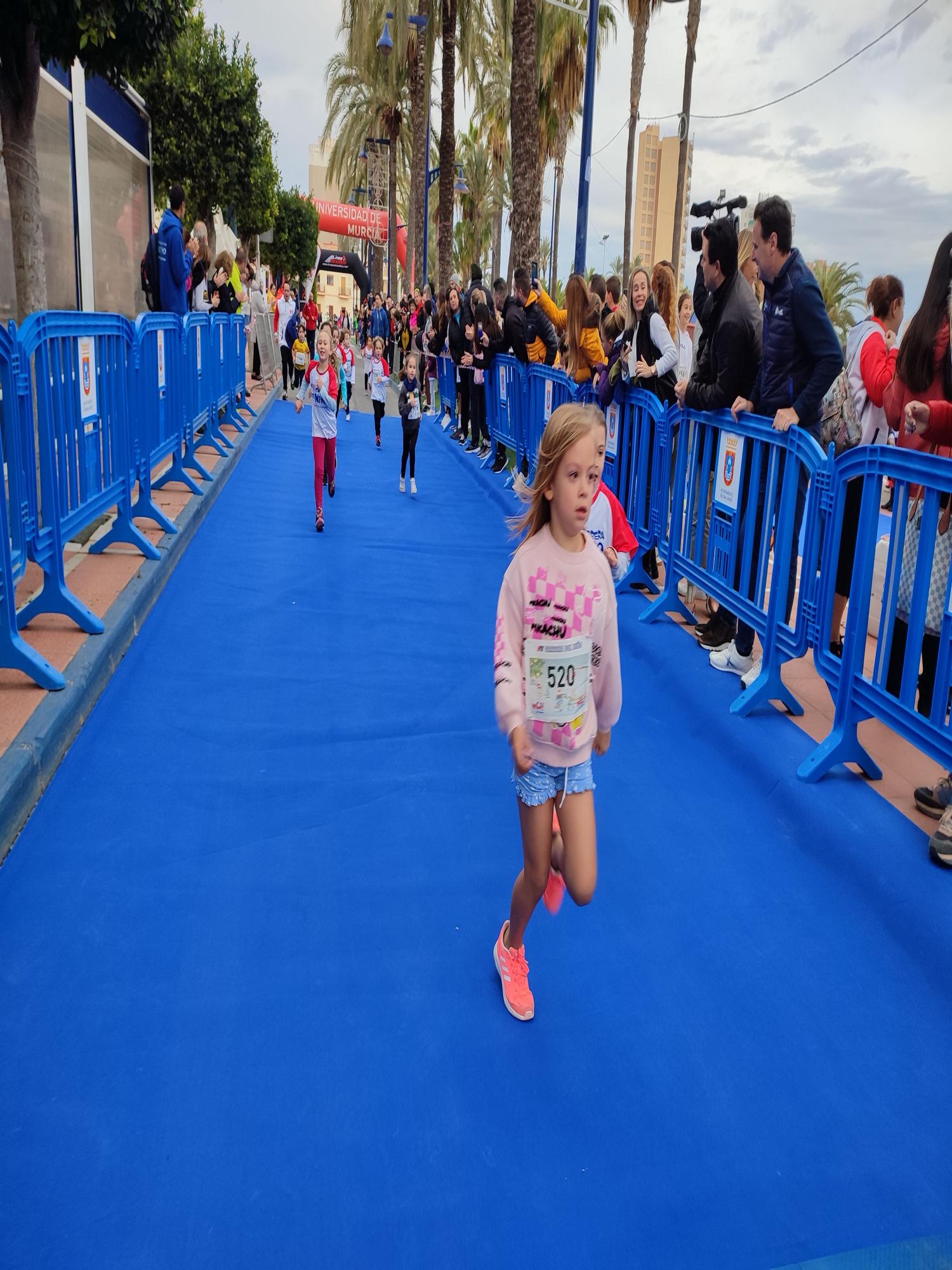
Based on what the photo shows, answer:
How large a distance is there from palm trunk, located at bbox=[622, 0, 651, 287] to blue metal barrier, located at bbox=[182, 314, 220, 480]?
19.8m

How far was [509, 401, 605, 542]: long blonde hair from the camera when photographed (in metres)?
2.74

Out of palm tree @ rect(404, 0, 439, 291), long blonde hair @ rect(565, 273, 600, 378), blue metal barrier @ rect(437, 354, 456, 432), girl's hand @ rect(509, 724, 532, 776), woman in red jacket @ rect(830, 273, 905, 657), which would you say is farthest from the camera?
palm tree @ rect(404, 0, 439, 291)

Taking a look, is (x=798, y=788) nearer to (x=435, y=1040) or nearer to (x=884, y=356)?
(x=435, y=1040)

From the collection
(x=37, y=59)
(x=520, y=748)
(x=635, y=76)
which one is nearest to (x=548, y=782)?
(x=520, y=748)

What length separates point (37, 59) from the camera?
9.34m

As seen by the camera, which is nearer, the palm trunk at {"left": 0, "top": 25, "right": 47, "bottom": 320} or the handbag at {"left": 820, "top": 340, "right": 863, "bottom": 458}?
the handbag at {"left": 820, "top": 340, "right": 863, "bottom": 458}

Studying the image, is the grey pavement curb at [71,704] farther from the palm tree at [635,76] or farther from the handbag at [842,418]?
the palm tree at [635,76]

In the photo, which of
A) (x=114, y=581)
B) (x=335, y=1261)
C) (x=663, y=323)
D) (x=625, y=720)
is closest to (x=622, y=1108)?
(x=335, y=1261)

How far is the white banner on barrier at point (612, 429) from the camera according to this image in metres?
7.92

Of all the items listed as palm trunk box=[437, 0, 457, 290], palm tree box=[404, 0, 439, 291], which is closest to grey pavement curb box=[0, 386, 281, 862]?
palm trunk box=[437, 0, 457, 290]

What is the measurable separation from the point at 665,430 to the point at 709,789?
311 centimetres

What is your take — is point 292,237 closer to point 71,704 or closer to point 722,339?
point 722,339

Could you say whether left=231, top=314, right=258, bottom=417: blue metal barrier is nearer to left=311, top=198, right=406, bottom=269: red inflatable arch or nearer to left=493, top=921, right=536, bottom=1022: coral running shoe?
left=493, top=921, right=536, bottom=1022: coral running shoe

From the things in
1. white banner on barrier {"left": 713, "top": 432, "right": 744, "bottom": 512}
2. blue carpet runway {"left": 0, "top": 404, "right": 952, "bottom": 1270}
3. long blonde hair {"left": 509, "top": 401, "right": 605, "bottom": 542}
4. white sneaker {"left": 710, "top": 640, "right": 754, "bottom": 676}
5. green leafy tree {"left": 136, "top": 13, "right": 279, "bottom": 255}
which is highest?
green leafy tree {"left": 136, "top": 13, "right": 279, "bottom": 255}
